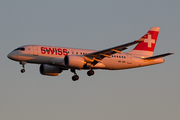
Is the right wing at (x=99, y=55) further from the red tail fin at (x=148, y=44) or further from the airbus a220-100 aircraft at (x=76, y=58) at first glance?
the red tail fin at (x=148, y=44)

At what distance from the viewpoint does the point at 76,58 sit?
1903 inches

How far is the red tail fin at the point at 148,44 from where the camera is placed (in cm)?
5691

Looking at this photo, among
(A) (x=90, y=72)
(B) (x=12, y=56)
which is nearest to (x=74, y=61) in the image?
(A) (x=90, y=72)

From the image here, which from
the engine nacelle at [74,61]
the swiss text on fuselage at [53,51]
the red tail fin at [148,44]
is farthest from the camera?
the red tail fin at [148,44]

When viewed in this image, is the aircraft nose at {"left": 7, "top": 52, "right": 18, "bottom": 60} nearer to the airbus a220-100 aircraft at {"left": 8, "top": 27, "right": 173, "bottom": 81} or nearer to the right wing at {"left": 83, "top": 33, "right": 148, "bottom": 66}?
the airbus a220-100 aircraft at {"left": 8, "top": 27, "right": 173, "bottom": 81}

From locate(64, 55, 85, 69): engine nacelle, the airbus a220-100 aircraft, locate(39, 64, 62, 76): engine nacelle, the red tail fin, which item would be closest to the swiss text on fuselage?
the airbus a220-100 aircraft

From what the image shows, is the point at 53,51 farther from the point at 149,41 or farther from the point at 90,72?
the point at 149,41

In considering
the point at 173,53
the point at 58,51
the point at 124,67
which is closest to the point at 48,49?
the point at 58,51

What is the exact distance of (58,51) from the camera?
49406 millimetres

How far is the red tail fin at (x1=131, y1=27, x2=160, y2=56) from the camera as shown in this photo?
187 ft

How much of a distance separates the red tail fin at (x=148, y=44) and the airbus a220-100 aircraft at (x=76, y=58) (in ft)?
7.04

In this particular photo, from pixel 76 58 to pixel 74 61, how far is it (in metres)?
0.56

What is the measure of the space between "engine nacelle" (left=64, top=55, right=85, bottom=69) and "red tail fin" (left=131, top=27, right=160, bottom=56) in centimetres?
1117

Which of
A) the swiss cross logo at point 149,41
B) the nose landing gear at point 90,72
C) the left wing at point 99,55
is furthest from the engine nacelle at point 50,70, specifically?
the swiss cross logo at point 149,41
